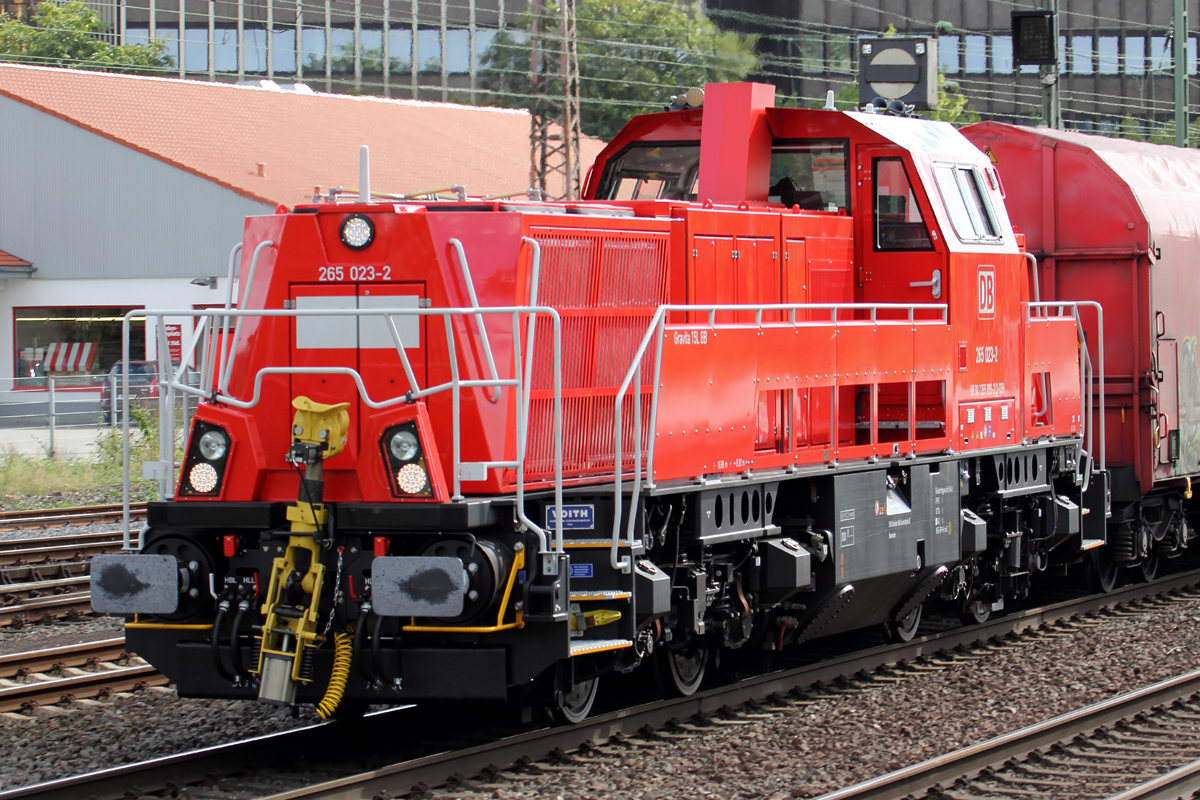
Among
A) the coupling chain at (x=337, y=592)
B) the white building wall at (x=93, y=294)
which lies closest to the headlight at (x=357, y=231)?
the coupling chain at (x=337, y=592)

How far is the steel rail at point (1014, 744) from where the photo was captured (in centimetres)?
682

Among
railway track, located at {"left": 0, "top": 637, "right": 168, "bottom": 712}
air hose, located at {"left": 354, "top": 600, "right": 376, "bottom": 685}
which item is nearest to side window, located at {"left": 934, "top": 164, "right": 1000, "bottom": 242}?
air hose, located at {"left": 354, "top": 600, "right": 376, "bottom": 685}

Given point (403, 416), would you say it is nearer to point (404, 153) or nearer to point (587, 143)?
point (404, 153)

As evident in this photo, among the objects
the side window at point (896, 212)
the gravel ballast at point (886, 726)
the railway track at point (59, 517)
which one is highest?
the side window at point (896, 212)

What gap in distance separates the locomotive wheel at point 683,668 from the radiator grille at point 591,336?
1234mm

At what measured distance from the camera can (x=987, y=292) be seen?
10453 mm

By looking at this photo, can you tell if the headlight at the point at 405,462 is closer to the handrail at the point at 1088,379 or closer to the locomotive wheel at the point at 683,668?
the locomotive wheel at the point at 683,668

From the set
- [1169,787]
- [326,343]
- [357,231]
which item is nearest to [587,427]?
[326,343]

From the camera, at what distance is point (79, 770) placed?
23.5 feet

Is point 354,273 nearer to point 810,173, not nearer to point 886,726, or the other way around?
point 810,173

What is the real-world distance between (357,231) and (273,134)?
3369 centimetres

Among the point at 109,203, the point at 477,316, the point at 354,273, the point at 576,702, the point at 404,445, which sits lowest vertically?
the point at 576,702

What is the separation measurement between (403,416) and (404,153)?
117 ft

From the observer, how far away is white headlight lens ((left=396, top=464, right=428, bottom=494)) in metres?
6.92
